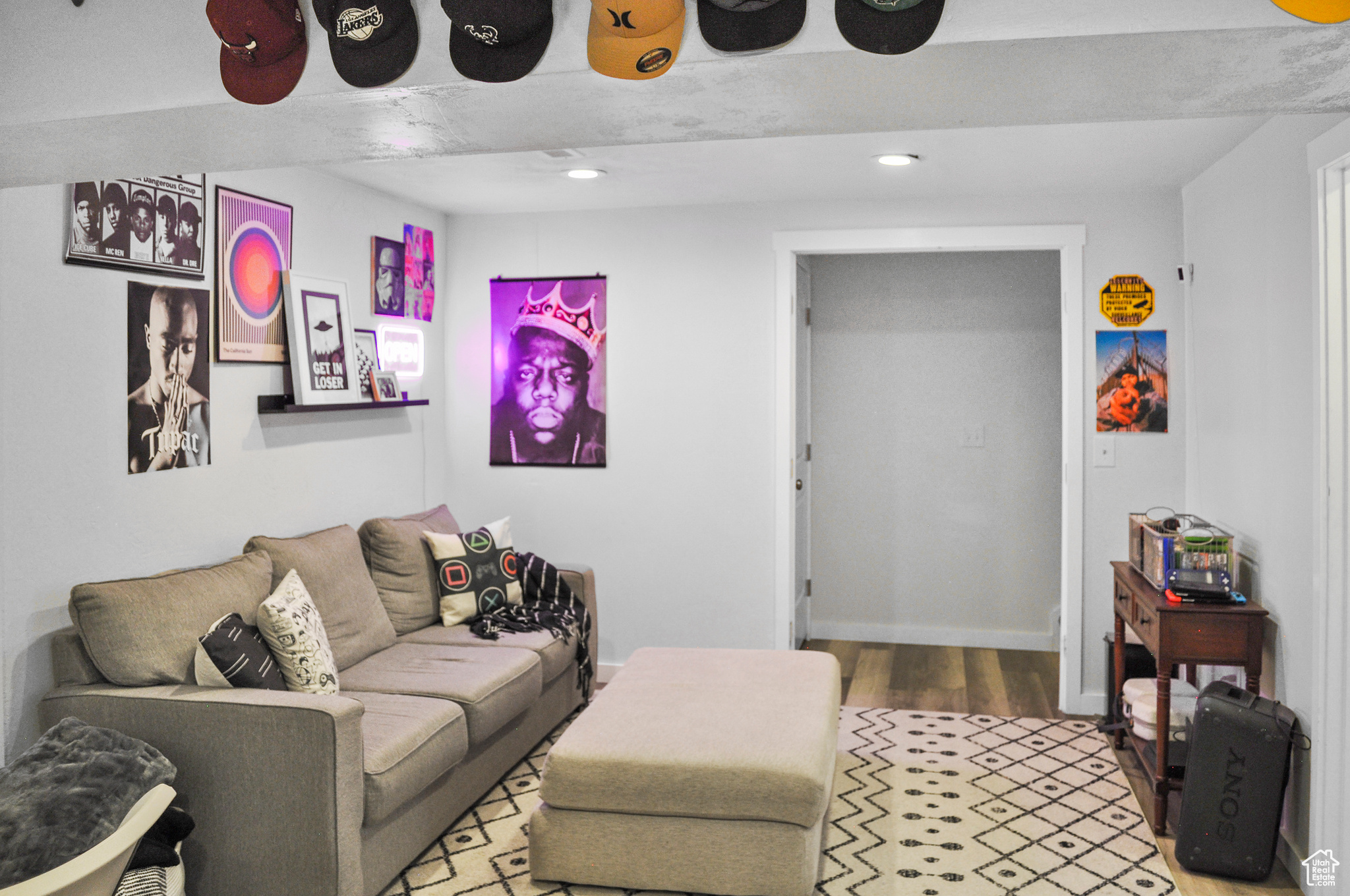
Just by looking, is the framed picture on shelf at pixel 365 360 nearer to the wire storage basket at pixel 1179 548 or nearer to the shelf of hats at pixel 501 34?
the shelf of hats at pixel 501 34

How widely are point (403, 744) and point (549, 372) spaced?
2403 millimetres

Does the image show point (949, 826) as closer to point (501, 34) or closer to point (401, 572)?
point (401, 572)

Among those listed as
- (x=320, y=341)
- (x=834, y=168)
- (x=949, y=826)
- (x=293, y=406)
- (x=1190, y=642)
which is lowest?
(x=949, y=826)

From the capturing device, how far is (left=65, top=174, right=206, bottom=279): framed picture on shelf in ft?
8.92

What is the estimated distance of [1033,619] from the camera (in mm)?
5250

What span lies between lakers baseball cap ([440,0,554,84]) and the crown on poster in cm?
303

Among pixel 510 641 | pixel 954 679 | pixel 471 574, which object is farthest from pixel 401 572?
pixel 954 679

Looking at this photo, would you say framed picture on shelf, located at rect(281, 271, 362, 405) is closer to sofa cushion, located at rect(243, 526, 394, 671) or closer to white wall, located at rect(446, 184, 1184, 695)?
sofa cushion, located at rect(243, 526, 394, 671)

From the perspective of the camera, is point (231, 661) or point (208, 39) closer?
point (208, 39)

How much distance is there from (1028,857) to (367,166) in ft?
11.0

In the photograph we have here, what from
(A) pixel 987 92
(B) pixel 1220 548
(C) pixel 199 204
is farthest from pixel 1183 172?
(C) pixel 199 204

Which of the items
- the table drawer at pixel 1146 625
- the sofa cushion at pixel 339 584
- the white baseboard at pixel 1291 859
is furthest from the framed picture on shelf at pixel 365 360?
the white baseboard at pixel 1291 859

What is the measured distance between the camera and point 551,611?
404 cm

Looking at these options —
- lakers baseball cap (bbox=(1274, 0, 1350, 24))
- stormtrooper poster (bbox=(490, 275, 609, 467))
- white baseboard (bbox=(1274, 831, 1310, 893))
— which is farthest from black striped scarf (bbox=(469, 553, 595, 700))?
lakers baseball cap (bbox=(1274, 0, 1350, 24))
